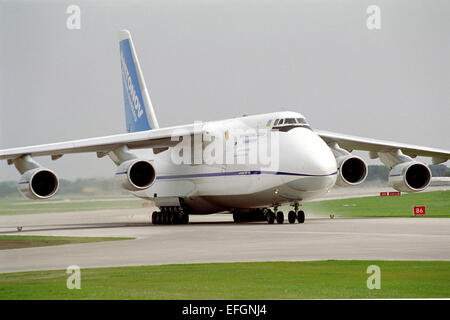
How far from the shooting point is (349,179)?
100 ft

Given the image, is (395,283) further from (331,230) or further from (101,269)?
(331,230)

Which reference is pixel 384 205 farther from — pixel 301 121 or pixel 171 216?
pixel 301 121

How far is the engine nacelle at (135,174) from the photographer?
2891 centimetres

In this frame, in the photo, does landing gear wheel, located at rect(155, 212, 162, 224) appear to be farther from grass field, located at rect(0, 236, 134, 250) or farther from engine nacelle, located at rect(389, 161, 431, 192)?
grass field, located at rect(0, 236, 134, 250)

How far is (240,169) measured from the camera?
97.5 feet

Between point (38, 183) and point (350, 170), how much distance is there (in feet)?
37.9

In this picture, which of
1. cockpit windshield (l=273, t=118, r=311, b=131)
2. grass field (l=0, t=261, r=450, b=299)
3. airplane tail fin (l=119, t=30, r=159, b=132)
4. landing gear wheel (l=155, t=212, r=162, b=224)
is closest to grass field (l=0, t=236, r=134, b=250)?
grass field (l=0, t=261, r=450, b=299)

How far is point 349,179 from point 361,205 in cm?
1807

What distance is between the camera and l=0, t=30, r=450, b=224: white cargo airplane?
91.0 feet

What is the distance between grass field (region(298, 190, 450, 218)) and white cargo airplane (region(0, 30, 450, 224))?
7.51m

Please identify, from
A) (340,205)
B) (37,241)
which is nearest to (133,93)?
(340,205)

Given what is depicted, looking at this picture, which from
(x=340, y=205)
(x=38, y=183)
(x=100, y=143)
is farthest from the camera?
(x=340, y=205)
